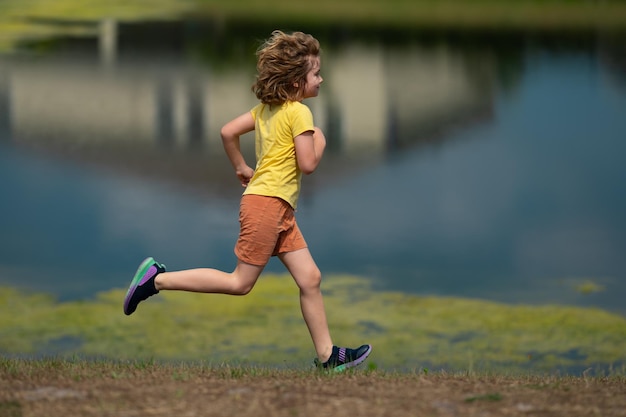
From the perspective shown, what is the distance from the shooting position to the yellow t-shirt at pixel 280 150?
4645mm

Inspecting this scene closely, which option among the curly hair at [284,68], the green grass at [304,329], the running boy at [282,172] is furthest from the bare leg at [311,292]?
the green grass at [304,329]

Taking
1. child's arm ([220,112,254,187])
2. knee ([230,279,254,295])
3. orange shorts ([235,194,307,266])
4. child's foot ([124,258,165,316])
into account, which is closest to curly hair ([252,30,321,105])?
child's arm ([220,112,254,187])

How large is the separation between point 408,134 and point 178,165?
3970 mm

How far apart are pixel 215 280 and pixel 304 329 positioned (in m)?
3.90

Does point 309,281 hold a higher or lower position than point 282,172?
lower

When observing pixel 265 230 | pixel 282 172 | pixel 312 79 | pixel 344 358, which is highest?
pixel 312 79

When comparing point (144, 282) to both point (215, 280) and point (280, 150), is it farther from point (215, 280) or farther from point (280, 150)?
point (280, 150)

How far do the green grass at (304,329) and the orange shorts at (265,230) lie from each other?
2.94 m

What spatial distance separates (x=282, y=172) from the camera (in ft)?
15.3

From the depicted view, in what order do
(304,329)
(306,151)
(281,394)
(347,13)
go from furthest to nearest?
(347,13)
(304,329)
(306,151)
(281,394)

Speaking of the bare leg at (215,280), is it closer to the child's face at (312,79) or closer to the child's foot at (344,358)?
the child's foot at (344,358)

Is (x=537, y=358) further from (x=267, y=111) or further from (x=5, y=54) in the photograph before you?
(x=5, y=54)

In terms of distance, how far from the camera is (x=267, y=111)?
186 inches

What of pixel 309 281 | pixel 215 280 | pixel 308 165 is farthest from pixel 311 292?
pixel 308 165
